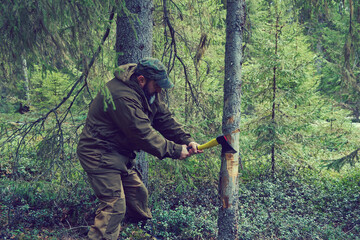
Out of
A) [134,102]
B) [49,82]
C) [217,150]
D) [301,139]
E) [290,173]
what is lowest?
[290,173]

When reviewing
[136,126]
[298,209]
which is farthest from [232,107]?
[298,209]

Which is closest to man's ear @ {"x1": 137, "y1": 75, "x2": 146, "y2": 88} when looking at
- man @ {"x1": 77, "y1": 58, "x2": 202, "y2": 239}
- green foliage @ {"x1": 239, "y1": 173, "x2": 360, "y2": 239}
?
man @ {"x1": 77, "y1": 58, "x2": 202, "y2": 239}

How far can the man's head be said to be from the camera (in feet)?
12.0

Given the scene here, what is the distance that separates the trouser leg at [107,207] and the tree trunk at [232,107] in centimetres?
145

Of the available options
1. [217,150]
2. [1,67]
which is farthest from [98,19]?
[217,150]

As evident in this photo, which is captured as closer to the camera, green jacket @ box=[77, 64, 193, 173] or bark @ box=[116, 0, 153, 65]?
green jacket @ box=[77, 64, 193, 173]

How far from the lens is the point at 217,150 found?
609cm

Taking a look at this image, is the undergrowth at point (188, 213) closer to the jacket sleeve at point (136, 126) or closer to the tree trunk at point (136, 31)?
the jacket sleeve at point (136, 126)

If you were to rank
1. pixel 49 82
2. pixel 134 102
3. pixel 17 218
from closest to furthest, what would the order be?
pixel 134 102, pixel 17 218, pixel 49 82

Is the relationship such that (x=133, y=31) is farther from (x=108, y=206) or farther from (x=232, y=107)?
(x=108, y=206)

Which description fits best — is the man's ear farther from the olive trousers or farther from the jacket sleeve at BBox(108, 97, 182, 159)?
the olive trousers

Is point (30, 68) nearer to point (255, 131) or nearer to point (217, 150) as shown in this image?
point (217, 150)

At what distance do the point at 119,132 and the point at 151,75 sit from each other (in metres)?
0.77

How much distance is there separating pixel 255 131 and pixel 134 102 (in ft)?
16.9
